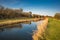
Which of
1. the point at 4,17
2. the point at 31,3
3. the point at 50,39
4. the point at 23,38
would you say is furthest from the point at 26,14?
the point at 50,39

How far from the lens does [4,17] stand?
5770 millimetres

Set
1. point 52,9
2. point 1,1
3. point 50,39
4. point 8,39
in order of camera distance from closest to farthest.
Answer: point 50,39
point 8,39
point 1,1
point 52,9

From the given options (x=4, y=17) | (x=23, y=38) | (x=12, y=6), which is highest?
(x=12, y=6)

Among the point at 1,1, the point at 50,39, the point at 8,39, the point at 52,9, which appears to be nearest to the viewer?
the point at 50,39

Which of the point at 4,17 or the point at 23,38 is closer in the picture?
the point at 23,38

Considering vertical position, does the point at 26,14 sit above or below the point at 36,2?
below

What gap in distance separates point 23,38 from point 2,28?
4.68 feet

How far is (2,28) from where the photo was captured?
5805 millimetres

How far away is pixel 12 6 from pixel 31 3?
0.73 metres

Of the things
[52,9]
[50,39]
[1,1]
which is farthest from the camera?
[52,9]

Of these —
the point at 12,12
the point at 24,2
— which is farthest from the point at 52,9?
the point at 12,12

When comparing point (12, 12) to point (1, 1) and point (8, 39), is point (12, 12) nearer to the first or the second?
point (1, 1)

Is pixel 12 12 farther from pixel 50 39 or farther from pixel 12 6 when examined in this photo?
pixel 50 39

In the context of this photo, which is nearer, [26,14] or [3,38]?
[3,38]
